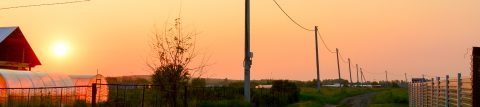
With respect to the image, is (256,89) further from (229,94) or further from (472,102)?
(472,102)

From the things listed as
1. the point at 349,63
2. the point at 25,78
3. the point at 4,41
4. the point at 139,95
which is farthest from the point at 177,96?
the point at 349,63

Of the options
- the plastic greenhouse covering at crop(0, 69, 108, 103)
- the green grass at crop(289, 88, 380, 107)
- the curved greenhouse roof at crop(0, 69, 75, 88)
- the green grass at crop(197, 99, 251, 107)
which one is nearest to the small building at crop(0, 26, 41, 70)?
the plastic greenhouse covering at crop(0, 69, 108, 103)

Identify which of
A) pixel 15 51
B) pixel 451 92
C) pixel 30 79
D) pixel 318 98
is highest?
pixel 15 51

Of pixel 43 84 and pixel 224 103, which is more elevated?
pixel 43 84

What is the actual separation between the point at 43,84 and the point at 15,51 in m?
14.3

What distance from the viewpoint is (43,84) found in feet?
101

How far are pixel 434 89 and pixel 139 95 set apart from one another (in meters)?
9.37

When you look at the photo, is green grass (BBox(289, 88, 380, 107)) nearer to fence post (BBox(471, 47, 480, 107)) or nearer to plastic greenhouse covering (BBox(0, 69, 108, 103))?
plastic greenhouse covering (BBox(0, 69, 108, 103))

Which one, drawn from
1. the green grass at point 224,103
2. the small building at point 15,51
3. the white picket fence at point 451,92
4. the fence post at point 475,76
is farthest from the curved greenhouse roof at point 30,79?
A: the fence post at point 475,76

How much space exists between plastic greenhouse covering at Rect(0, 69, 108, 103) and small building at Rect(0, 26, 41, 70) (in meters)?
8.59

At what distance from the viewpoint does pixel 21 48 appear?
44781mm

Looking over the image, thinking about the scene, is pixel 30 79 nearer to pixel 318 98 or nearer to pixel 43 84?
pixel 43 84

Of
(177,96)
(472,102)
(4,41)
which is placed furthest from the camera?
(4,41)

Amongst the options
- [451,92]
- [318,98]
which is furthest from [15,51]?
[451,92]
